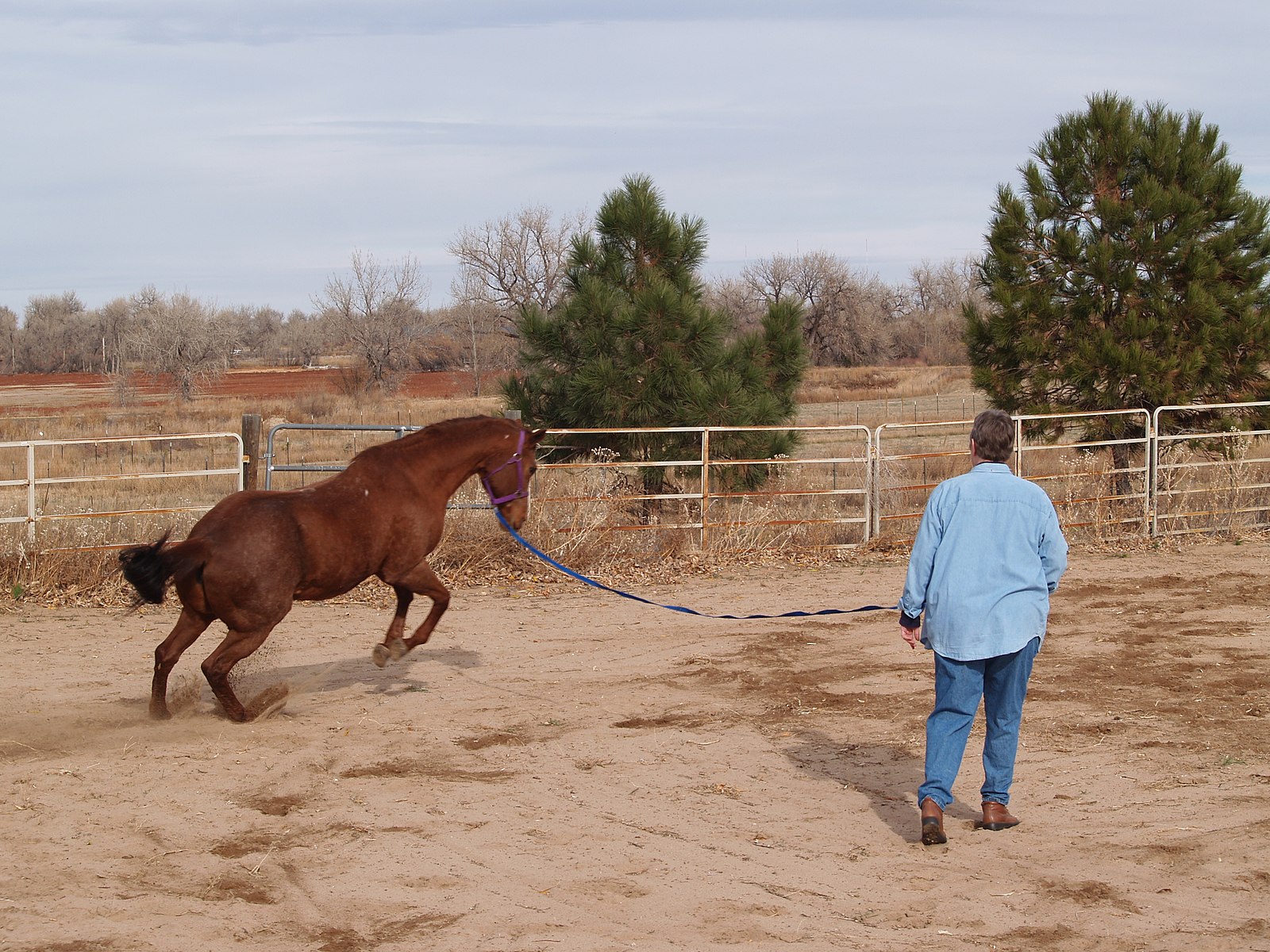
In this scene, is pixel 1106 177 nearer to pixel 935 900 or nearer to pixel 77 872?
pixel 935 900

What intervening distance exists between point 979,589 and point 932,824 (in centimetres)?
99

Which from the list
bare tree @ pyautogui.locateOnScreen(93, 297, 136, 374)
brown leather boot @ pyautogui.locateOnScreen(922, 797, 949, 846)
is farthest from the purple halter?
bare tree @ pyautogui.locateOnScreen(93, 297, 136, 374)

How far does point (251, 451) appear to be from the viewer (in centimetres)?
1139

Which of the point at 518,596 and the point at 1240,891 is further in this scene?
the point at 518,596

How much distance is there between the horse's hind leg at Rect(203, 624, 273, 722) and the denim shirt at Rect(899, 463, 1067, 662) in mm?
3621

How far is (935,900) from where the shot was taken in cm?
430

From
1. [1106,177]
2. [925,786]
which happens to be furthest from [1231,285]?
[925,786]

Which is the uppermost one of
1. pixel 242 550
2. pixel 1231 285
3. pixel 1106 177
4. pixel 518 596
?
pixel 1106 177

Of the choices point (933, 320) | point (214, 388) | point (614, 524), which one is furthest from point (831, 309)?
point (614, 524)

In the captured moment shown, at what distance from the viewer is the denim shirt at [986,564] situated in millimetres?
4797

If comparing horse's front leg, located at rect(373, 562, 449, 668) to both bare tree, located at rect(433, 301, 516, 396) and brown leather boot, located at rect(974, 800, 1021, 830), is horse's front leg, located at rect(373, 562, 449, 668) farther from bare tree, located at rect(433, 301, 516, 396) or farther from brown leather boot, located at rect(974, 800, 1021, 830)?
bare tree, located at rect(433, 301, 516, 396)

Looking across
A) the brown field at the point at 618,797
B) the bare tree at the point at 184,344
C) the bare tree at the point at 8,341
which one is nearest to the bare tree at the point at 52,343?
the bare tree at the point at 8,341

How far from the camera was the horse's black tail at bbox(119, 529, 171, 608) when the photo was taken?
609cm

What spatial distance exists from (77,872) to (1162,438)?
533 inches
